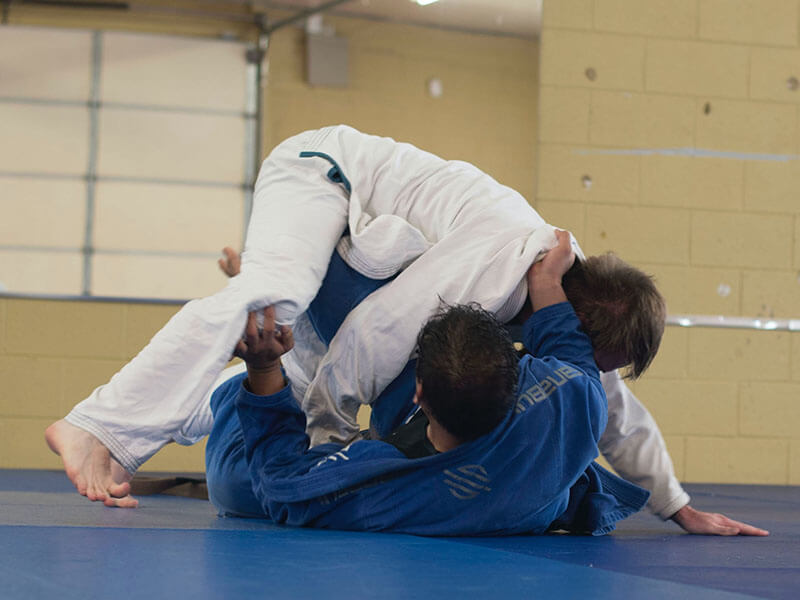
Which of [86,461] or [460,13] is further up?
[460,13]

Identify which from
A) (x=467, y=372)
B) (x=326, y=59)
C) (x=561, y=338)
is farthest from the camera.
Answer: (x=326, y=59)

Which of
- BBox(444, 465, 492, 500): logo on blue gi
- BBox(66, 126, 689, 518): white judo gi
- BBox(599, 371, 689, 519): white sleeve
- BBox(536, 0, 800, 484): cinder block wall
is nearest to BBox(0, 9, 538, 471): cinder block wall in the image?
BBox(536, 0, 800, 484): cinder block wall

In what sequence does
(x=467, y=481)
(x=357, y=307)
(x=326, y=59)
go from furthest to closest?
(x=326, y=59)
(x=357, y=307)
(x=467, y=481)

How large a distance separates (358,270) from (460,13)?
2.84m

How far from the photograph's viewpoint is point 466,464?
1.90 metres

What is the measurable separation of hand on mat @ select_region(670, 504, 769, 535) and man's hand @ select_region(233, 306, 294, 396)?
3.26 feet

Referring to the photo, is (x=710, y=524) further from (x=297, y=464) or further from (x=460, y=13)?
(x=460, y=13)

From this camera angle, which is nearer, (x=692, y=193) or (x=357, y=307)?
(x=357, y=307)

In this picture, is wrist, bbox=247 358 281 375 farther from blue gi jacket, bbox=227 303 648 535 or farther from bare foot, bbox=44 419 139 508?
bare foot, bbox=44 419 139 508

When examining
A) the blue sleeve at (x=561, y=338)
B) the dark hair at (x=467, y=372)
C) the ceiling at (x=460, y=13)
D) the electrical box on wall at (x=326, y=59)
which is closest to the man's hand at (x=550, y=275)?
the blue sleeve at (x=561, y=338)

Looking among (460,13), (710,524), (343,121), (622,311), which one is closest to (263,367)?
(622,311)

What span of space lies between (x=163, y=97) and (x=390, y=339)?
5.14 m

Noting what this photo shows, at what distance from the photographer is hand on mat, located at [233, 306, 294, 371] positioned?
192 cm

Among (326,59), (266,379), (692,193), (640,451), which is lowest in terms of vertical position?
(640,451)
